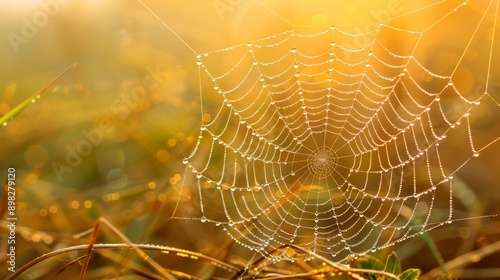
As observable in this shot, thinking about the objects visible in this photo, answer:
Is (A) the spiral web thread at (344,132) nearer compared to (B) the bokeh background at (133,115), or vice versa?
(B) the bokeh background at (133,115)

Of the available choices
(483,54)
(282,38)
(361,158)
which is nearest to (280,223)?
(361,158)

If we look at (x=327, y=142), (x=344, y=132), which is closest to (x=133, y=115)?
(x=327, y=142)

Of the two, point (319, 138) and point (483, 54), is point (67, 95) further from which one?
point (483, 54)

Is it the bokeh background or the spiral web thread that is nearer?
the bokeh background

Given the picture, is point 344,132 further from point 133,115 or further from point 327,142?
point 133,115

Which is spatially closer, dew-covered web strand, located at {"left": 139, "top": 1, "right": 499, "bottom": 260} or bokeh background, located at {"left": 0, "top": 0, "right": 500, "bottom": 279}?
bokeh background, located at {"left": 0, "top": 0, "right": 500, "bottom": 279}
